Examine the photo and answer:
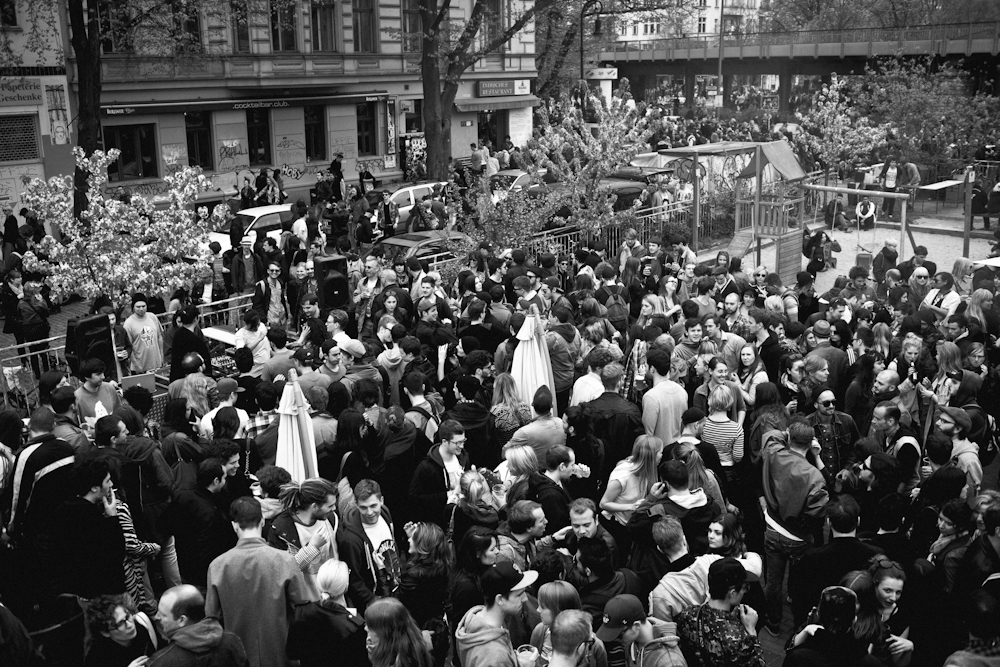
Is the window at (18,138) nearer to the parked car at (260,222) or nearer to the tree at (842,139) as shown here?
the parked car at (260,222)

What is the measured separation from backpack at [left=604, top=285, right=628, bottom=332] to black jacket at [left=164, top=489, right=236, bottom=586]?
5336mm

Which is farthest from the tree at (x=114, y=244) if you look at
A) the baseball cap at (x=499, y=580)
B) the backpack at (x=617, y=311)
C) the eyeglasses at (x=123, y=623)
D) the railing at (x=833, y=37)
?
the railing at (x=833, y=37)

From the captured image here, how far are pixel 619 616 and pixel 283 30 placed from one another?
31498 mm

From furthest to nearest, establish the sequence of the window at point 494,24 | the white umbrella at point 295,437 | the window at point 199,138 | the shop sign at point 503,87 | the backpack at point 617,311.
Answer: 1. the shop sign at point 503,87
2. the window at point 494,24
3. the window at point 199,138
4. the backpack at point 617,311
5. the white umbrella at point 295,437

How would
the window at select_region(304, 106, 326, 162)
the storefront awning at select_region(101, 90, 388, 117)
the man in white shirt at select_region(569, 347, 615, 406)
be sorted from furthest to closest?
the window at select_region(304, 106, 326, 162) → the storefront awning at select_region(101, 90, 388, 117) → the man in white shirt at select_region(569, 347, 615, 406)

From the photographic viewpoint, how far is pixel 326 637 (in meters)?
5.33

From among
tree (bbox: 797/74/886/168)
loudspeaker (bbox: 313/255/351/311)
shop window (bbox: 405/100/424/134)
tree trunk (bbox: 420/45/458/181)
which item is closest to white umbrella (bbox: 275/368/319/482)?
loudspeaker (bbox: 313/255/351/311)

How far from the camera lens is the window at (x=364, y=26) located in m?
35.5

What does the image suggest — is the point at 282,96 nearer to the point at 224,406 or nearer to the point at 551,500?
the point at 224,406

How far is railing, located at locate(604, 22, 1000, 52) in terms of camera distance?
1708 inches

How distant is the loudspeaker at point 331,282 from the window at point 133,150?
1926 centimetres

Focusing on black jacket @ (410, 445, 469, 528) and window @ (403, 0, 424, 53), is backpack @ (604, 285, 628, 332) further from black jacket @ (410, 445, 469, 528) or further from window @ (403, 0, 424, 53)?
window @ (403, 0, 424, 53)

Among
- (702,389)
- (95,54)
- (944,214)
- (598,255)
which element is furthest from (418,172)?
(702,389)

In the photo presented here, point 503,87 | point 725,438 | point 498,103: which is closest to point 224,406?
point 725,438
